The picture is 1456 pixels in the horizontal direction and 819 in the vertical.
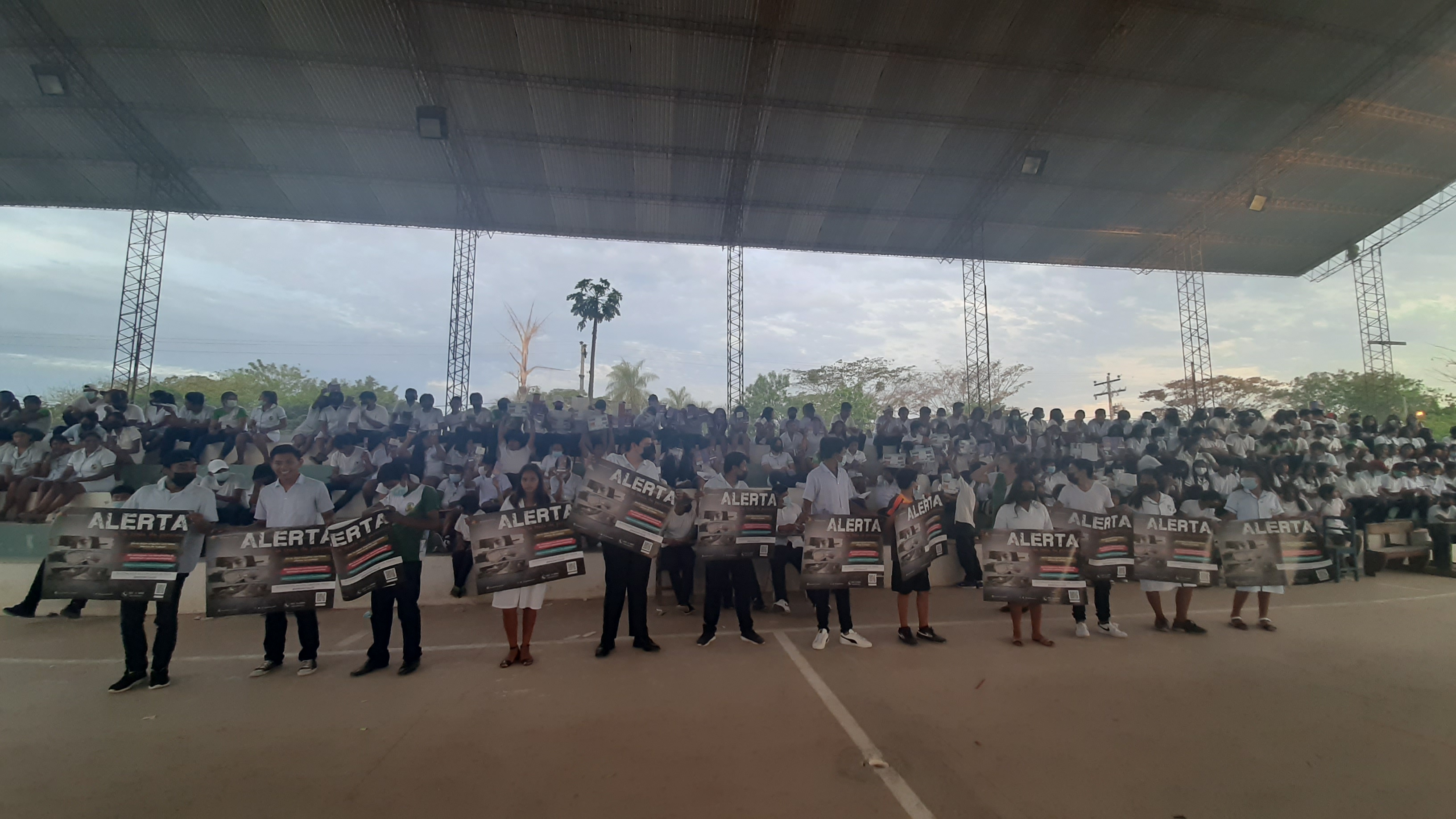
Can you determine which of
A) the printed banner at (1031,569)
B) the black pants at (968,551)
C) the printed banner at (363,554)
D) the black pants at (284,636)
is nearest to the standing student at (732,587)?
the printed banner at (1031,569)

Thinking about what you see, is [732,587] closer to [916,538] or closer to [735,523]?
[735,523]

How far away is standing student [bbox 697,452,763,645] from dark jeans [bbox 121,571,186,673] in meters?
4.57

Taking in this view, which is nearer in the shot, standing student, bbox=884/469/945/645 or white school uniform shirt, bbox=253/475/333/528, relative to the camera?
white school uniform shirt, bbox=253/475/333/528

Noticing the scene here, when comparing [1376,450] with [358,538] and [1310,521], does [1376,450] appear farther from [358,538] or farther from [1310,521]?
[358,538]

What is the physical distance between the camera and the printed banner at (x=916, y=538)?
6.04 metres

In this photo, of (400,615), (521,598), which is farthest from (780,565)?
(400,615)

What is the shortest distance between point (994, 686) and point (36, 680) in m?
8.09

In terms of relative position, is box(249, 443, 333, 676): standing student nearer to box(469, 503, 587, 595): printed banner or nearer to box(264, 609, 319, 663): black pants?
box(264, 609, 319, 663): black pants

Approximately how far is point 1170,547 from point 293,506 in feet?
29.1

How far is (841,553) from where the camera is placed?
6.00m

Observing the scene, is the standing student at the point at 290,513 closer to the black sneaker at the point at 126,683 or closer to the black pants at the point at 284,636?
the black pants at the point at 284,636

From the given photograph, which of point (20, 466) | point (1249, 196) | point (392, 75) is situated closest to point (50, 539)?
point (20, 466)

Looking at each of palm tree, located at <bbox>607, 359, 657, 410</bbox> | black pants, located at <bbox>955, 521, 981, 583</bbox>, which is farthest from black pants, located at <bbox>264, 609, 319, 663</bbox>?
palm tree, located at <bbox>607, 359, 657, 410</bbox>

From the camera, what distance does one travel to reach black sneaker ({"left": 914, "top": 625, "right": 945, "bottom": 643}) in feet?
19.8
